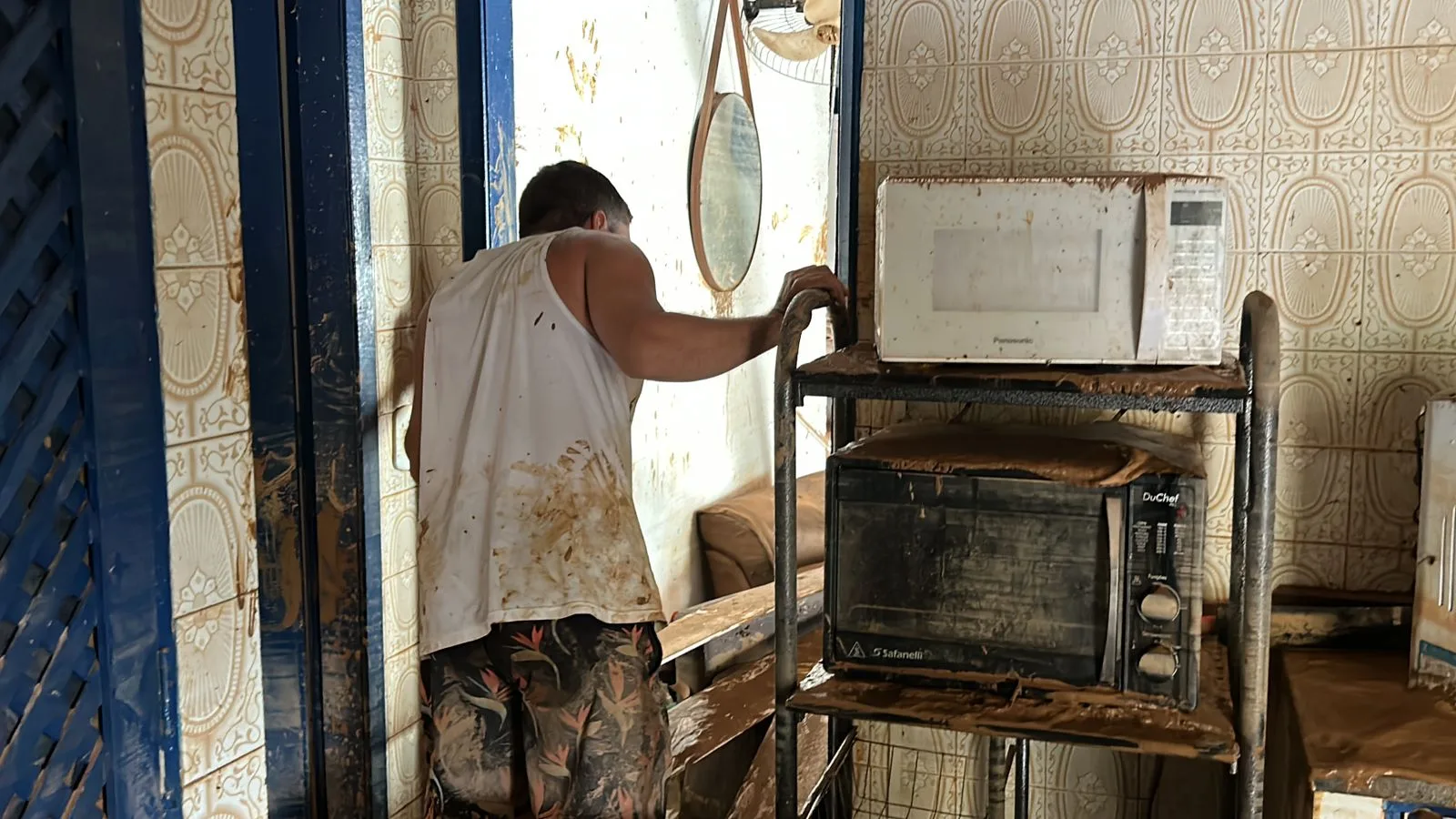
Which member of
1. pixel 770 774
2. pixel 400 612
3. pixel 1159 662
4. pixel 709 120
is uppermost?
pixel 709 120

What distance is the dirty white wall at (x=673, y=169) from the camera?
2957 mm

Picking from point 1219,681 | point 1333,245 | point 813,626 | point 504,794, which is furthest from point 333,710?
point 1333,245

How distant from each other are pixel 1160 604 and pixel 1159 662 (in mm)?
78

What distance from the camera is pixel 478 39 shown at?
220 centimetres

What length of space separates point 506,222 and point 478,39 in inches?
13.4

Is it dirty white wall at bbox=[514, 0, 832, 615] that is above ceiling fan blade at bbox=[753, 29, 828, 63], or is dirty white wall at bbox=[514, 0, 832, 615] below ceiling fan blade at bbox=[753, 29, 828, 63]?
below

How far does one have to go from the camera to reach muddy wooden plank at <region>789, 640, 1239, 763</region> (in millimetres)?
1458

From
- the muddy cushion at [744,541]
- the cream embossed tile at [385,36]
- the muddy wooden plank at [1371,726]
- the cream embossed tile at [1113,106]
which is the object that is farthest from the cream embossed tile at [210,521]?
the muddy cushion at [744,541]

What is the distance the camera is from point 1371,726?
4.90ft

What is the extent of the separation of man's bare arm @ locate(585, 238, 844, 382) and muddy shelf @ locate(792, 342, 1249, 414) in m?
0.13

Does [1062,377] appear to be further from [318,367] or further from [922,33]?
[318,367]

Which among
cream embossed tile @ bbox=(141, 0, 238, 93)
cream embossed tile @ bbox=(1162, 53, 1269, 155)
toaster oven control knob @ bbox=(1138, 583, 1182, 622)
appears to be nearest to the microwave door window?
toaster oven control knob @ bbox=(1138, 583, 1182, 622)

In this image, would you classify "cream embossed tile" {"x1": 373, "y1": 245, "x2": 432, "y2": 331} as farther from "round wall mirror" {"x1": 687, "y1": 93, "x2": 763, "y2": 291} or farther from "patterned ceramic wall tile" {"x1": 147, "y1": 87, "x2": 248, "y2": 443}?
"round wall mirror" {"x1": 687, "y1": 93, "x2": 763, "y2": 291}

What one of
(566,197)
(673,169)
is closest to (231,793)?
(566,197)
